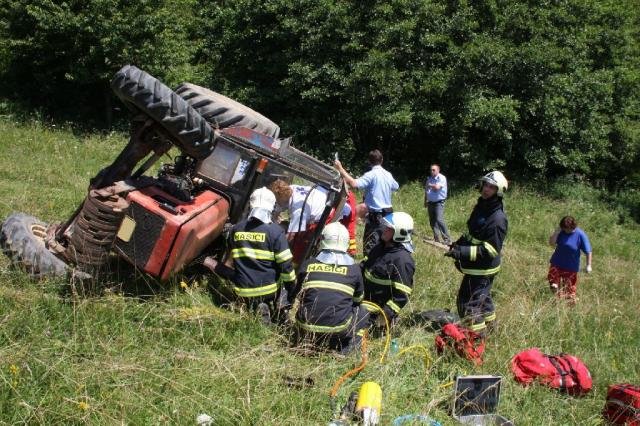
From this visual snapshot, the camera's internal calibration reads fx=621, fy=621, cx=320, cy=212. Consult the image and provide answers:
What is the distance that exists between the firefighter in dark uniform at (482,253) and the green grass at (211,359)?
28cm

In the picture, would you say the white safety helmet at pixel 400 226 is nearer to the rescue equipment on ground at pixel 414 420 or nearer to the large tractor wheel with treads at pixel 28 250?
the rescue equipment on ground at pixel 414 420

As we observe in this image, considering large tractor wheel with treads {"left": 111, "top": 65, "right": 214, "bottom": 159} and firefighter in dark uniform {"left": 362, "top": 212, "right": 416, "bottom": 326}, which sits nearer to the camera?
large tractor wheel with treads {"left": 111, "top": 65, "right": 214, "bottom": 159}

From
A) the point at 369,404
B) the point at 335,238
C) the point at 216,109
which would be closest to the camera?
the point at 369,404

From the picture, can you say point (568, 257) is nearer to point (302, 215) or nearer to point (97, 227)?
point (302, 215)

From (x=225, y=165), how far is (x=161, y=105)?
1222 mm

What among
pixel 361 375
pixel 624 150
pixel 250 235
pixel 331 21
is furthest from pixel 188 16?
pixel 361 375

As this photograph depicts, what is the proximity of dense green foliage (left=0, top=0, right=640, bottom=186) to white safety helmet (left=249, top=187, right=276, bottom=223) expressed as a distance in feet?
34.4

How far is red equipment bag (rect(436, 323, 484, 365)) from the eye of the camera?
17.2ft

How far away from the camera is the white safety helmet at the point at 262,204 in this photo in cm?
528

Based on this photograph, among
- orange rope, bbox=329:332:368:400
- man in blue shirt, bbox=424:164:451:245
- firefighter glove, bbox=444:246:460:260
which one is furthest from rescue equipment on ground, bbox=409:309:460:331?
man in blue shirt, bbox=424:164:451:245

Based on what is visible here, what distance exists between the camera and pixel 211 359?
14.1 ft

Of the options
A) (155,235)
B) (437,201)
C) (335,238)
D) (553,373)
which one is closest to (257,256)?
(335,238)

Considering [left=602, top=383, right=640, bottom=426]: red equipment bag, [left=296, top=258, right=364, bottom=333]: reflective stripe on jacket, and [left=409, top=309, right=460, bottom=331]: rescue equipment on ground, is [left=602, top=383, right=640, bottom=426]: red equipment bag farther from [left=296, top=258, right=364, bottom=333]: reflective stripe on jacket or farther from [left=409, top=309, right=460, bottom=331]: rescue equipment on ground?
[left=296, top=258, right=364, bottom=333]: reflective stripe on jacket

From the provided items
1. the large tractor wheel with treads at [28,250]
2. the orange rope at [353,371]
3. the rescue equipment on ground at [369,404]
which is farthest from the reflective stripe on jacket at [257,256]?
the rescue equipment on ground at [369,404]
